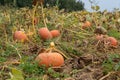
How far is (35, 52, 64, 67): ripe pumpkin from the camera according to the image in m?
3.03

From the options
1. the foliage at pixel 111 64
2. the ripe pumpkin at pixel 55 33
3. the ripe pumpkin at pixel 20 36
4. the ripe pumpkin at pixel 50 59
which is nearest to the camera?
the foliage at pixel 111 64

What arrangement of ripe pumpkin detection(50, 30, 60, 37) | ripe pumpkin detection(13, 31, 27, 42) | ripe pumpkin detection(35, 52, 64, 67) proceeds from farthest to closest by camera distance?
ripe pumpkin detection(50, 30, 60, 37), ripe pumpkin detection(13, 31, 27, 42), ripe pumpkin detection(35, 52, 64, 67)

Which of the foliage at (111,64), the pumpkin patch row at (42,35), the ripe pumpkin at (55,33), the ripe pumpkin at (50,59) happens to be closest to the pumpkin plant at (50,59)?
the ripe pumpkin at (50,59)

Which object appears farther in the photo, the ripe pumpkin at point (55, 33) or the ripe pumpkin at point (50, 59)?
the ripe pumpkin at point (55, 33)

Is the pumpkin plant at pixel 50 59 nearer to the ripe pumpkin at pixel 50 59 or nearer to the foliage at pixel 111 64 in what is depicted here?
the ripe pumpkin at pixel 50 59

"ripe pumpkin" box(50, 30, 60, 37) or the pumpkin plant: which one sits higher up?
"ripe pumpkin" box(50, 30, 60, 37)

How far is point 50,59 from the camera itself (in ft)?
9.98

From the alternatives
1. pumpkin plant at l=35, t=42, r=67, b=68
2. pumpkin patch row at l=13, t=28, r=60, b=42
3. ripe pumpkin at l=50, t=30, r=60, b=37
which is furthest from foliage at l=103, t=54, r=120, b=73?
ripe pumpkin at l=50, t=30, r=60, b=37

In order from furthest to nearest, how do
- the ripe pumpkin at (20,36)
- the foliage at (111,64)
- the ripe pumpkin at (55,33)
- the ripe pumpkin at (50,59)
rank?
Answer: the ripe pumpkin at (55,33) < the ripe pumpkin at (20,36) < the ripe pumpkin at (50,59) < the foliage at (111,64)

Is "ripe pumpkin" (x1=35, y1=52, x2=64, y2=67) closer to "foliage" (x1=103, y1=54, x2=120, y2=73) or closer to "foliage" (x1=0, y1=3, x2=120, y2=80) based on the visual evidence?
"foliage" (x1=0, y1=3, x2=120, y2=80)

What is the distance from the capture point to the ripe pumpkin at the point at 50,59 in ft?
9.95

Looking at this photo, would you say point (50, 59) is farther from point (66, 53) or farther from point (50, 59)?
point (66, 53)

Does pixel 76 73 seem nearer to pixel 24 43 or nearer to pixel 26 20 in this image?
pixel 24 43

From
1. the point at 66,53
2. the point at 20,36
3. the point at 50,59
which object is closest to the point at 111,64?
the point at 50,59
